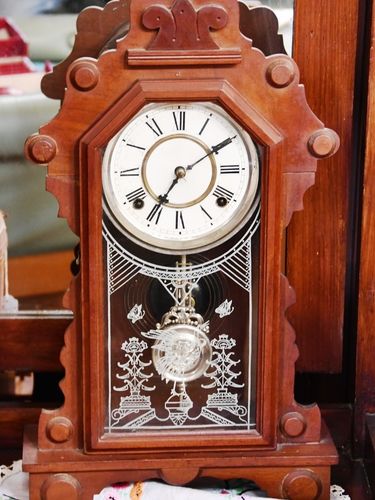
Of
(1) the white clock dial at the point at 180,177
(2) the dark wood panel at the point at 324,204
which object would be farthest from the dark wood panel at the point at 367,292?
(1) the white clock dial at the point at 180,177

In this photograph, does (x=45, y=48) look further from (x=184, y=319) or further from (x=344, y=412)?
(x=344, y=412)

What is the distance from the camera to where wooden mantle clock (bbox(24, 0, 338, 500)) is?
1.42 m

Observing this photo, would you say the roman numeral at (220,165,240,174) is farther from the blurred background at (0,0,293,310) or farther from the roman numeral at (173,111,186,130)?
the blurred background at (0,0,293,310)

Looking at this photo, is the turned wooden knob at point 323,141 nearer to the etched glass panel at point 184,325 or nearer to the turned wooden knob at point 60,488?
the etched glass panel at point 184,325

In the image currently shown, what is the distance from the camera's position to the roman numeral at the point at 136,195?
147cm

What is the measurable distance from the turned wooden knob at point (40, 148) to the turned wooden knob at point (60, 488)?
484 millimetres

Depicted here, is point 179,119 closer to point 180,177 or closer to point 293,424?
point 180,177

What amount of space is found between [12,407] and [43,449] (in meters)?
0.23

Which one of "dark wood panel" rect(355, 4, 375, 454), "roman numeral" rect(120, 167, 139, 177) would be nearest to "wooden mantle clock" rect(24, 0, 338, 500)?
"roman numeral" rect(120, 167, 139, 177)

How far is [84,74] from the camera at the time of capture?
1403 mm

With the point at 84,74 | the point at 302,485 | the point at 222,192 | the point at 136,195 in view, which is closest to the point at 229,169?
the point at 222,192

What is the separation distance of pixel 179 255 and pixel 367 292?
0.37m

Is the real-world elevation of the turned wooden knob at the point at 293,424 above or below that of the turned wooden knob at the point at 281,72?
below

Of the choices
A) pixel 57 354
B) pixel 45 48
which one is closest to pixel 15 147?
pixel 45 48
